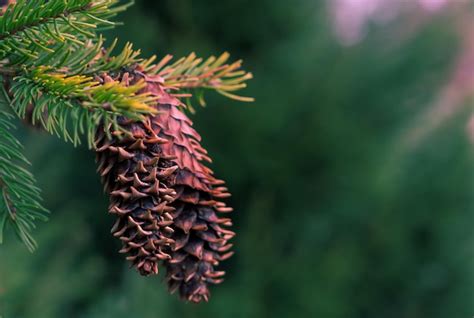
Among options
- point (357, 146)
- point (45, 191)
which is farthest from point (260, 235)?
point (45, 191)

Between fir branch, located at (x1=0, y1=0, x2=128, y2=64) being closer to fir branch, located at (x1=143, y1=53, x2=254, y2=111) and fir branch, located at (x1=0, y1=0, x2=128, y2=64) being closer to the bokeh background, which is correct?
fir branch, located at (x1=143, y1=53, x2=254, y2=111)

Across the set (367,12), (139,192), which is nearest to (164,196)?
(139,192)

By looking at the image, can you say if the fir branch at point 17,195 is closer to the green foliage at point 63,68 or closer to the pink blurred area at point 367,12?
the green foliage at point 63,68

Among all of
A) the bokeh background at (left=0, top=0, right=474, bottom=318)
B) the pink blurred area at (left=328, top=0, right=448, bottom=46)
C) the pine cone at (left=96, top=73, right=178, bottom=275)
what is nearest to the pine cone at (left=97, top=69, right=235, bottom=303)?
the pine cone at (left=96, top=73, right=178, bottom=275)

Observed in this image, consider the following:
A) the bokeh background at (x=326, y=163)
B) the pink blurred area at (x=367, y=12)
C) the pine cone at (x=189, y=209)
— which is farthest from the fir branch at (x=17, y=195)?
the pink blurred area at (x=367, y=12)

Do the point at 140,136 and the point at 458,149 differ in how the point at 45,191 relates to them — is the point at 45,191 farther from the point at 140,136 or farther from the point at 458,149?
the point at 140,136

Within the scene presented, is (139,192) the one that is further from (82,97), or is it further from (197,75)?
(197,75)
